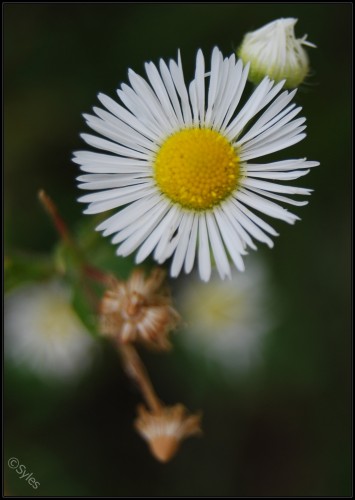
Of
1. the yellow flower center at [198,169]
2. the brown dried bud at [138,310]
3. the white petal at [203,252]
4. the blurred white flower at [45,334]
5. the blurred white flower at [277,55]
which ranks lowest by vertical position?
the blurred white flower at [45,334]

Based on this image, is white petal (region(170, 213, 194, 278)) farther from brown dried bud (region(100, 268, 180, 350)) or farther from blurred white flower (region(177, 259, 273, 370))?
blurred white flower (region(177, 259, 273, 370))

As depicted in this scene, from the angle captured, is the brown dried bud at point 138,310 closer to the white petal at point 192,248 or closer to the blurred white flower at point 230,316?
the white petal at point 192,248

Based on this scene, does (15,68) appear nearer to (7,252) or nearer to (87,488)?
(7,252)

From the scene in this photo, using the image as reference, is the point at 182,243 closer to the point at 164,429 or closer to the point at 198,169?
the point at 198,169

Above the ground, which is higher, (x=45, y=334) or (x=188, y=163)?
(x=188, y=163)

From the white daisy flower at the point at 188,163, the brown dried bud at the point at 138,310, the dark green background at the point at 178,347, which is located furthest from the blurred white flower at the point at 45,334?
the white daisy flower at the point at 188,163

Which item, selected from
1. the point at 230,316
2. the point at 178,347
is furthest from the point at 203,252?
the point at 230,316

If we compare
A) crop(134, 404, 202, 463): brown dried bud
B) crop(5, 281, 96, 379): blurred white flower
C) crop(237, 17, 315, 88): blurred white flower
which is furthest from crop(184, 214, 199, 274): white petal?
crop(5, 281, 96, 379): blurred white flower
